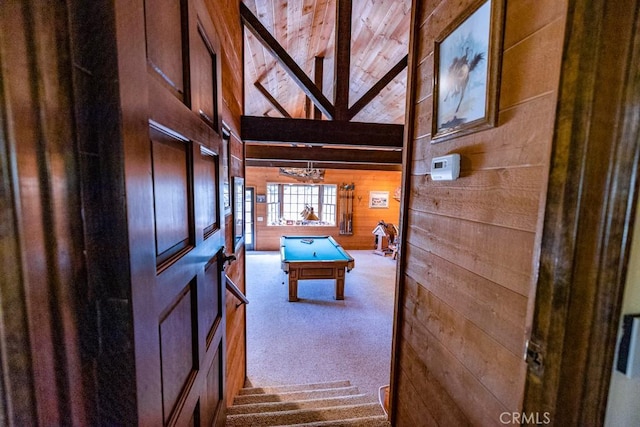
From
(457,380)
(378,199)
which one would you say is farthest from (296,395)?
(378,199)

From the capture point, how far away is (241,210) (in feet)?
8.80

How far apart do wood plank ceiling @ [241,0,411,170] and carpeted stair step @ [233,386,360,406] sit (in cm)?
226

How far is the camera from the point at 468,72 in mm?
942

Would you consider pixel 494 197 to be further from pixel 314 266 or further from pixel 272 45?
pixel 314 266

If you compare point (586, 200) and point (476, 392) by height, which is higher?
point (586, 200)

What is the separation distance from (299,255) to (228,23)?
3644 millimetres

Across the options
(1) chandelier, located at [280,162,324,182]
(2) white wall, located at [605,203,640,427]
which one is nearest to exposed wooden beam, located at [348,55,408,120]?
→ (2) white wall, located at [605,203,640,427]

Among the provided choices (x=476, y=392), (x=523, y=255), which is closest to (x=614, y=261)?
(x=523, y=255)

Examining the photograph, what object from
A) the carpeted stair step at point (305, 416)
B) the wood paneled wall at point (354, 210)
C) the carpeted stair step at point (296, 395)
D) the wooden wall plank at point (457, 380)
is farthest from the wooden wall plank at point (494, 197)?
the wood paneled wall at point (354, 210)

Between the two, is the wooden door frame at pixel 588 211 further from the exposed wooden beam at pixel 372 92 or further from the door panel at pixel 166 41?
the exposed wooden beam at pixel 372 92

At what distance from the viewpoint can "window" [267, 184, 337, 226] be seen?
7988 mm

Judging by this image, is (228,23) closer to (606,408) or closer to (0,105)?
(0,105)

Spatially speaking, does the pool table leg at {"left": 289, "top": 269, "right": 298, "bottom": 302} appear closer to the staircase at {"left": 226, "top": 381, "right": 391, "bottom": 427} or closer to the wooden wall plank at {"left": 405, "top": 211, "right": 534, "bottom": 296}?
the staircase at {"left": 226, "top": 381, "right": 391, "bottom": 427}

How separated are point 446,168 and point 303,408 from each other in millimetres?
1953
